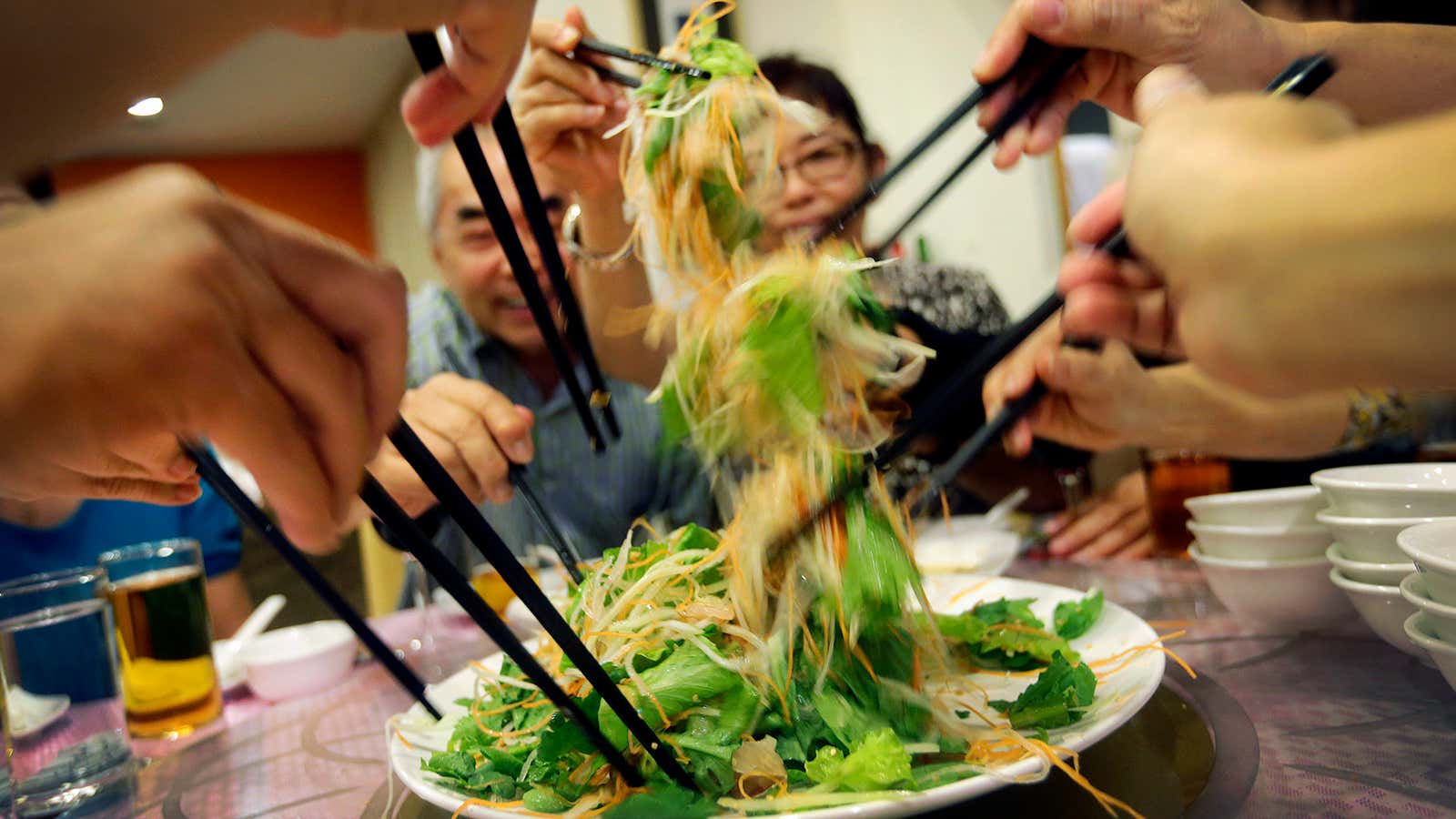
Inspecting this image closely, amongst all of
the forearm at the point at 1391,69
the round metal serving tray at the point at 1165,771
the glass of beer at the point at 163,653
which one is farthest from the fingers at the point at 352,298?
the forearm at the point at 1391,69

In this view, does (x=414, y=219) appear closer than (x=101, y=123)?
No

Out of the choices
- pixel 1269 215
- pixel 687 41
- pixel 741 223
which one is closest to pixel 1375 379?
pixel 1269 215

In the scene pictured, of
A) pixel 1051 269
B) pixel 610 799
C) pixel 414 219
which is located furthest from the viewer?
pixel 414 219

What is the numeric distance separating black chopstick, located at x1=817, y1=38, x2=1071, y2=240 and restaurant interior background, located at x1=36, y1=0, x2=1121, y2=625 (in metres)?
0.62

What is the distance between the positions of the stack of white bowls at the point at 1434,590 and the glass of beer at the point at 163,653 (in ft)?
5.03

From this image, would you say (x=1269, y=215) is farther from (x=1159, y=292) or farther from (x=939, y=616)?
(x=939, y=616)

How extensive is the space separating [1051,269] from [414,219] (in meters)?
4.78

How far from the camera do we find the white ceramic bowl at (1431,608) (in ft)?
2.30

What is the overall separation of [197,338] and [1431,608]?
903mm

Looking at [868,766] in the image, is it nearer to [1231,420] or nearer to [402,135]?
[1231,420]

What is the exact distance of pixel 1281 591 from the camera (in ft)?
3.45

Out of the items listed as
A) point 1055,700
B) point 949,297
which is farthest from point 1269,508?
point 949,297

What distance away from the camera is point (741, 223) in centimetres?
120

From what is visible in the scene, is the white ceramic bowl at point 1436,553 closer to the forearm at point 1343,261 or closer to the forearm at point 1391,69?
the forearm at point 1343,261
